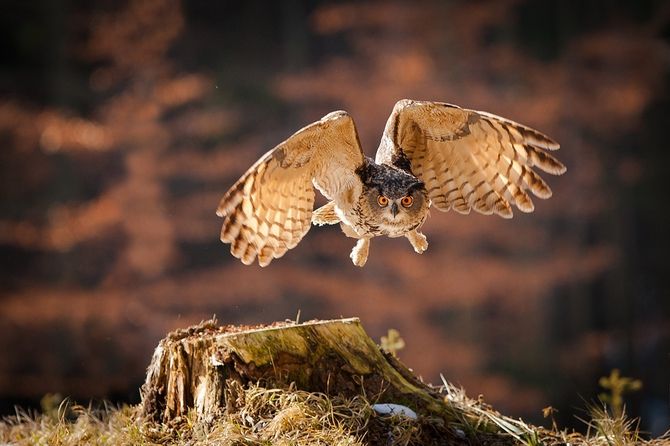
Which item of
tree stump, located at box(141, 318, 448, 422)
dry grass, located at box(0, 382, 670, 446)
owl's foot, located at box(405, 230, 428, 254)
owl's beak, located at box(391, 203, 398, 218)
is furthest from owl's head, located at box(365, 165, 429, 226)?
dry grass, located at box(0, 382, 670, 446)

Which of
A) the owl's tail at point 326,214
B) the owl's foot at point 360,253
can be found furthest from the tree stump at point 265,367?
the owl's tail at point 326,214

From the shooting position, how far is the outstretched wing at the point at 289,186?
202 cm

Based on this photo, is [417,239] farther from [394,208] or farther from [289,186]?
[289,186]

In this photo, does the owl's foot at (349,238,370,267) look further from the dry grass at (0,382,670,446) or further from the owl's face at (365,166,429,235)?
the dry grass at (0,382,670,446)

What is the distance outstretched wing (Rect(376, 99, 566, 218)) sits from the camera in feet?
7.43

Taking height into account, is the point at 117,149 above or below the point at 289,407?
above

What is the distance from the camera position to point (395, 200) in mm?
2045

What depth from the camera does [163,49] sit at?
5328 millimetres

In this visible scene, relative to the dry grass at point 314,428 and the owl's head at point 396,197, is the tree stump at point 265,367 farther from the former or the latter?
the owl's head at point 396,197

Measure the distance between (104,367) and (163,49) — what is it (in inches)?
95.5

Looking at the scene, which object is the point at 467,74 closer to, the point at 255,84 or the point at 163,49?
the point at 255,84

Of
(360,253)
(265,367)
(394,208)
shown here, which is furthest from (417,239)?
(265,367)

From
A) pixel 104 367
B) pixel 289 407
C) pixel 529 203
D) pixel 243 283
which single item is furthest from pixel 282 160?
pixel 104 367

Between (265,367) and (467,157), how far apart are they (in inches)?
38.2
